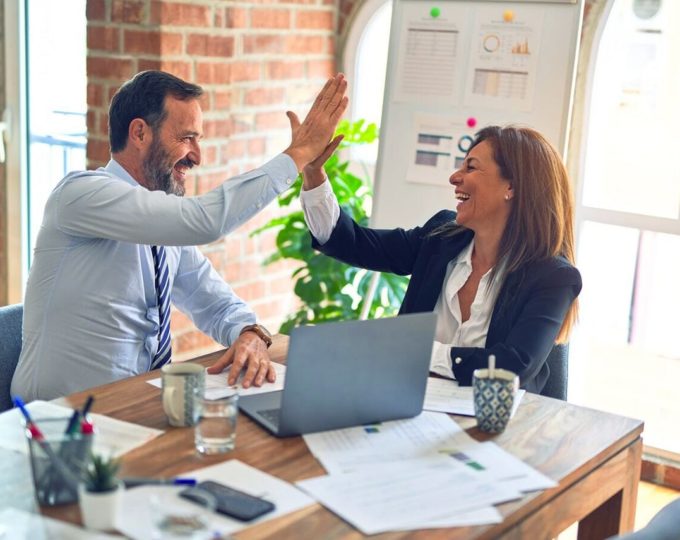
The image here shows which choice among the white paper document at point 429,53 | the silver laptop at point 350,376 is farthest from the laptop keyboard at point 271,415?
the white paper document at point 429,53

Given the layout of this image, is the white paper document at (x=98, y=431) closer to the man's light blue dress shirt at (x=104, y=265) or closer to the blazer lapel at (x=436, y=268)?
the man's light blue dress shirt at (x=104, y=265)

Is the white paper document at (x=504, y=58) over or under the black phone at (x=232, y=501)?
over

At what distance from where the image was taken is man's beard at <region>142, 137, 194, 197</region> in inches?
91.3

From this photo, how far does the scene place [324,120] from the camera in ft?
7.23

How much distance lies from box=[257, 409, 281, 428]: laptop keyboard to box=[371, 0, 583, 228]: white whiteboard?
1.56 meters

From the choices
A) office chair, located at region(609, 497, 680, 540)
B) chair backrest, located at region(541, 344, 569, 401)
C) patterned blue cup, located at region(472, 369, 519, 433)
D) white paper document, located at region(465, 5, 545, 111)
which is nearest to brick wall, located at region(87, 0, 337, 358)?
white paper document, located at region(465, 5, 545, 111)

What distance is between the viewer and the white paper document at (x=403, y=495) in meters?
1.40

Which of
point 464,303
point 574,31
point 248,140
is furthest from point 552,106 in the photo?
point 248,140

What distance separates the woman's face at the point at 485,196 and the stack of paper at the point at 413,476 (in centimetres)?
73

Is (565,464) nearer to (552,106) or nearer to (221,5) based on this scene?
(552,106)

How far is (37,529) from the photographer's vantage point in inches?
51.8

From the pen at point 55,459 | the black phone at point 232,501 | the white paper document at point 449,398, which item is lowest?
the white paper document at point 449,398

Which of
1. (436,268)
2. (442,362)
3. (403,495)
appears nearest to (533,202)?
(436,268)

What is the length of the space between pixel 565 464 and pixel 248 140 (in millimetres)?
2255
